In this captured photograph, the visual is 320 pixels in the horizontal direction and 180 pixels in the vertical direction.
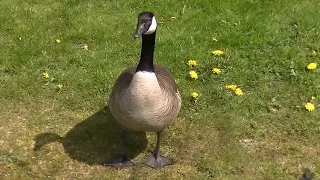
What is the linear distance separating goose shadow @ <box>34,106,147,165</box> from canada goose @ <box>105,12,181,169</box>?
0.88 meters

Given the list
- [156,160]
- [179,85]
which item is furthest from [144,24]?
[179,85]

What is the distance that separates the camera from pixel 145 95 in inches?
197

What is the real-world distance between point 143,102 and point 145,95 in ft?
0.27

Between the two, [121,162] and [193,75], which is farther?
[193,75]

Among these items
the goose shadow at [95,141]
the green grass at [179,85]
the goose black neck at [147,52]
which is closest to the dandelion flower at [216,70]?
the green grass at [179,85]

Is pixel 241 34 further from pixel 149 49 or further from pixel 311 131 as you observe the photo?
pixel 149 49

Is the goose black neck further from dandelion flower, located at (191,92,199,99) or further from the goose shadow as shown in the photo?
dandelion flower, located at (191,92,199,99)

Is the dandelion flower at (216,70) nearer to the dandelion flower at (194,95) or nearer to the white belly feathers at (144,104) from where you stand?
the dandelion flower at (194,95)

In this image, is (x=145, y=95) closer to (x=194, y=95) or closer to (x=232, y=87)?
(x=194, y=95)

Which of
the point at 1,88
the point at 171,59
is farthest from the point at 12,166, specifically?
the point at 171,59

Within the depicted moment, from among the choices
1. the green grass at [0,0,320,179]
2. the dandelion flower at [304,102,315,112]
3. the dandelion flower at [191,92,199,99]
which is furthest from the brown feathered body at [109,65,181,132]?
the dandelion flower at [304,102,315,112]

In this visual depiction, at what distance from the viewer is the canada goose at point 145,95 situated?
5.00m

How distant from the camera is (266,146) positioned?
6.25 metres

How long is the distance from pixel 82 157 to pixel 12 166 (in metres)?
0.82
